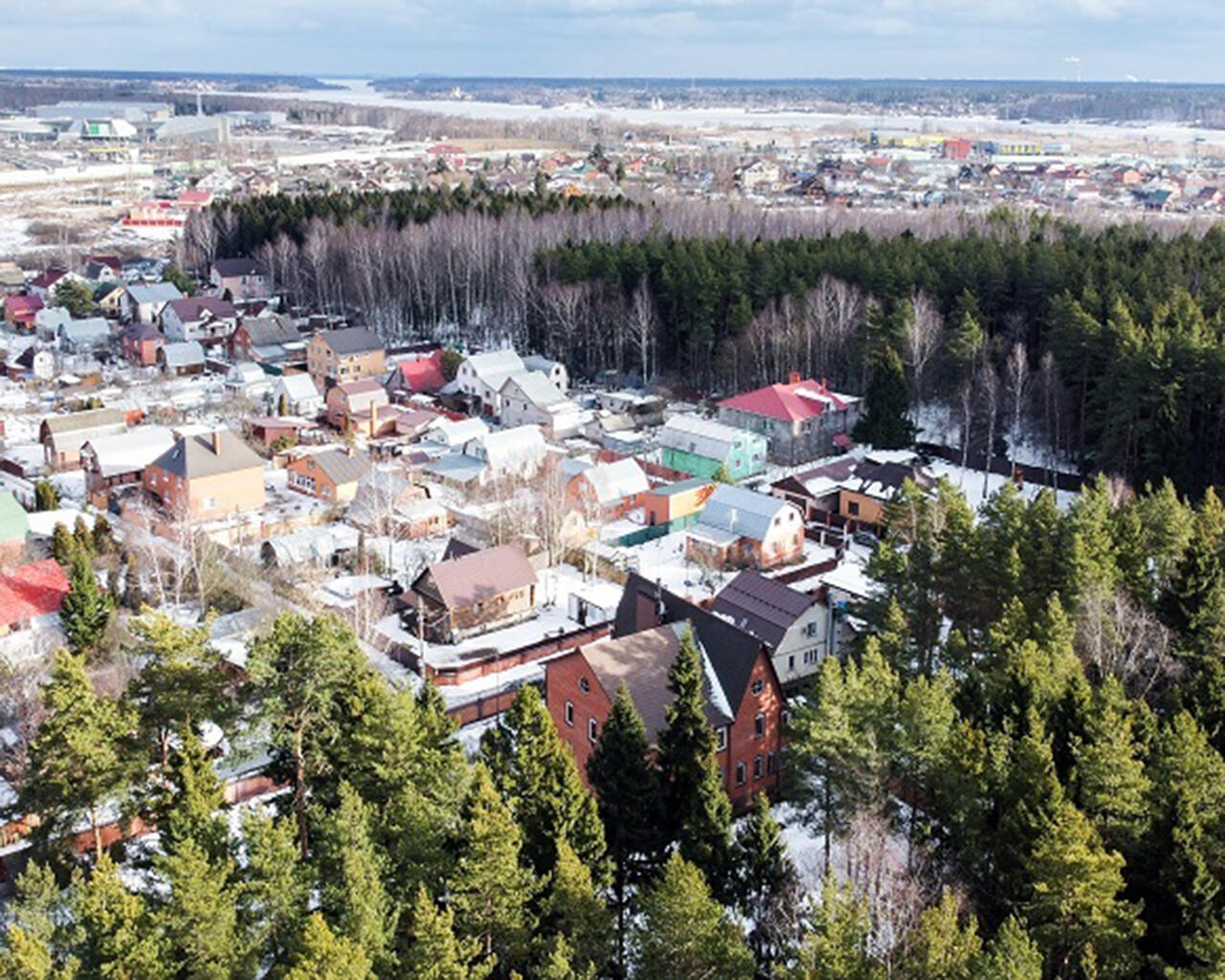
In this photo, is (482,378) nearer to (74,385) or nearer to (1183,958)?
(74,385)

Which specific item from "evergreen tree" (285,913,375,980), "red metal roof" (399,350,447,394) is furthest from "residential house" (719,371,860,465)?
"evergreen tree" (285,913,375,980)

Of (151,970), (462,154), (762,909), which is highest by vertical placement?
(462,154)

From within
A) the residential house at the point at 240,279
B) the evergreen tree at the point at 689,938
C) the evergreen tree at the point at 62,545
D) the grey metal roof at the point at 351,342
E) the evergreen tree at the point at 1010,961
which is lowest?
the evergreen tree at the point at 62,545

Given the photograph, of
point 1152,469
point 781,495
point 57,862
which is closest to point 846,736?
point 57,862

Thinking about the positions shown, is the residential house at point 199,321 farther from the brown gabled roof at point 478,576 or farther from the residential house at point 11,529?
the brown gabled roof at point 478,576

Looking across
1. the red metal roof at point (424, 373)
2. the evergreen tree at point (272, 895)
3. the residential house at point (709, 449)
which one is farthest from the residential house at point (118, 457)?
the evergreen tree at point (272, 895)
